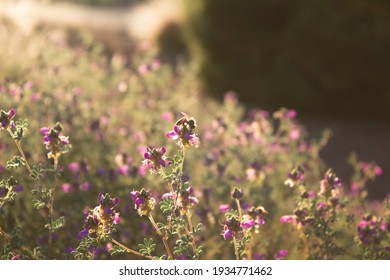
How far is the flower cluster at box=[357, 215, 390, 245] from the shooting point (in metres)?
2.69

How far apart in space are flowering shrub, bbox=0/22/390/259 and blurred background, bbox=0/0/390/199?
1856 mm

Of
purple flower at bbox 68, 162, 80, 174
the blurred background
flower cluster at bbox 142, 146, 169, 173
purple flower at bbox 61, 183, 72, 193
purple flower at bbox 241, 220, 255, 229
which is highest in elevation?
the blurred background

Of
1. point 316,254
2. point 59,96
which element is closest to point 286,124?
point 316,254

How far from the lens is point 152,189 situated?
3.46 metres

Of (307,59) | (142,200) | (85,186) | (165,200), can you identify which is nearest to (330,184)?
(165,200)

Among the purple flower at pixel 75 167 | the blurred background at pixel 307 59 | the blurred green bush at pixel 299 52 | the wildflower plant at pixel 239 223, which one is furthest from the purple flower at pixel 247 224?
the blurred green bush at pixel 299 52

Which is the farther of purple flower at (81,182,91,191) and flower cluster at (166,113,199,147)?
purple flower at (81,182,91,191)

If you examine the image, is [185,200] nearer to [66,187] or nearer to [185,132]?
[185,132]

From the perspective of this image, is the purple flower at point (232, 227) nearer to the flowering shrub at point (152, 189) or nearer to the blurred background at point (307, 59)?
the flowering shrub at point (152, 189)

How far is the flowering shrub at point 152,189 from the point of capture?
2.34 m

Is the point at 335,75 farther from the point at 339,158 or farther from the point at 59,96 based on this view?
the point at 59,96

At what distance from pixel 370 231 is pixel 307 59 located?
4.34 meters

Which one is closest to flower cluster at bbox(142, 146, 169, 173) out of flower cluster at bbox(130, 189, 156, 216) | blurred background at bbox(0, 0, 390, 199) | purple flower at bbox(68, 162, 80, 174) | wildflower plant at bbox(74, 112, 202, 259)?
wildflower plant at bbox(74, 112, 202, 259)

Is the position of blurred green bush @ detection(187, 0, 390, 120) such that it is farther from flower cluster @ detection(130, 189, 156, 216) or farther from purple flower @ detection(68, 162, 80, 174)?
flower cluster @ detection(130, 189, 156, 216)
